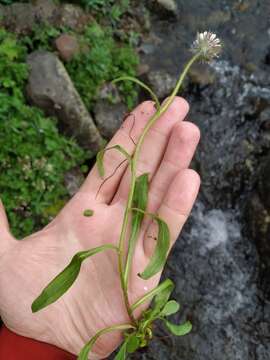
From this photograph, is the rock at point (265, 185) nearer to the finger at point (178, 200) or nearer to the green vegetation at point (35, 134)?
the green vegetation at point (35, 134)

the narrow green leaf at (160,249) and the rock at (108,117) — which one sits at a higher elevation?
the narrow green leaf at (160,249)

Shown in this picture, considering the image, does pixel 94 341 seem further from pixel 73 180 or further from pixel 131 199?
pixel 73 180

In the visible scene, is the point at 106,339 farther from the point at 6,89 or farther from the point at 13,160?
the point at 6,89

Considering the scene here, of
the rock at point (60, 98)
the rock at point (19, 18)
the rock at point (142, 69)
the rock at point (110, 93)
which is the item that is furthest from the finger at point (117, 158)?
the rock at point (142, 69)

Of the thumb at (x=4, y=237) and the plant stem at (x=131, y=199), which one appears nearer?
the plant stem at (x=131, y=199)

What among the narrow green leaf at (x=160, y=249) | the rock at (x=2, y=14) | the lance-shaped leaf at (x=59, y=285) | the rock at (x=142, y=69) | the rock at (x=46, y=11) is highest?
the rock at (x=2, y=14)

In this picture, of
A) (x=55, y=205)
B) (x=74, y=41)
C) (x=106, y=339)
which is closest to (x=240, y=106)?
(x=74, y=41)

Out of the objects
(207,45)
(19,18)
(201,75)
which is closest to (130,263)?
(207,45)
